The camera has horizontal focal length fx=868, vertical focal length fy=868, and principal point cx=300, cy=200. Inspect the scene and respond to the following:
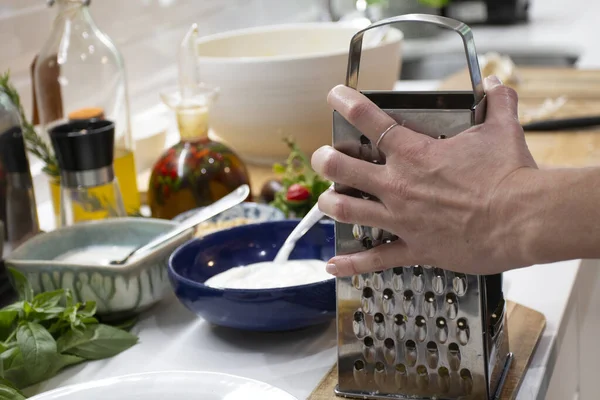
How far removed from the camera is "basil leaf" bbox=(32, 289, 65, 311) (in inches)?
34.5

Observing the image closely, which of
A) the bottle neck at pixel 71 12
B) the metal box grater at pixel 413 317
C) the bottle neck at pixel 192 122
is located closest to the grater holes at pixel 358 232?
the metal box grater at pixel 413 317

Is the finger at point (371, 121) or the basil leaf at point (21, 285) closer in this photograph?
the finger at point (371, 121)

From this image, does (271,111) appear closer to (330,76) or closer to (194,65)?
(330,76)

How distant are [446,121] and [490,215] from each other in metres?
0.08

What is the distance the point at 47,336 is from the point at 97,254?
0.20m

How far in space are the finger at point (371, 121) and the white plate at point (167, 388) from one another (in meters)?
0.22

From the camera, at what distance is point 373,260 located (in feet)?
2.45

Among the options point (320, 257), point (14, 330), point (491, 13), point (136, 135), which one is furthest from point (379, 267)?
point (491, 13)

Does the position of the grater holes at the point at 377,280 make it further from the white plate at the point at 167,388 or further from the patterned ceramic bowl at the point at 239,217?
the patterned ceramic bowl at the point at 239,217

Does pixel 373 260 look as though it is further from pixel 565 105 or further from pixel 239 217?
pixel 565 105

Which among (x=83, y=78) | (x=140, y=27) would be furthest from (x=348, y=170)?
(x=140, y=27)

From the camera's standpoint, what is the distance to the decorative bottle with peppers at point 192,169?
1190 millimetres

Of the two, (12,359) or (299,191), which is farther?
(299,191)

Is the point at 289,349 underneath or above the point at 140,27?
underneath
